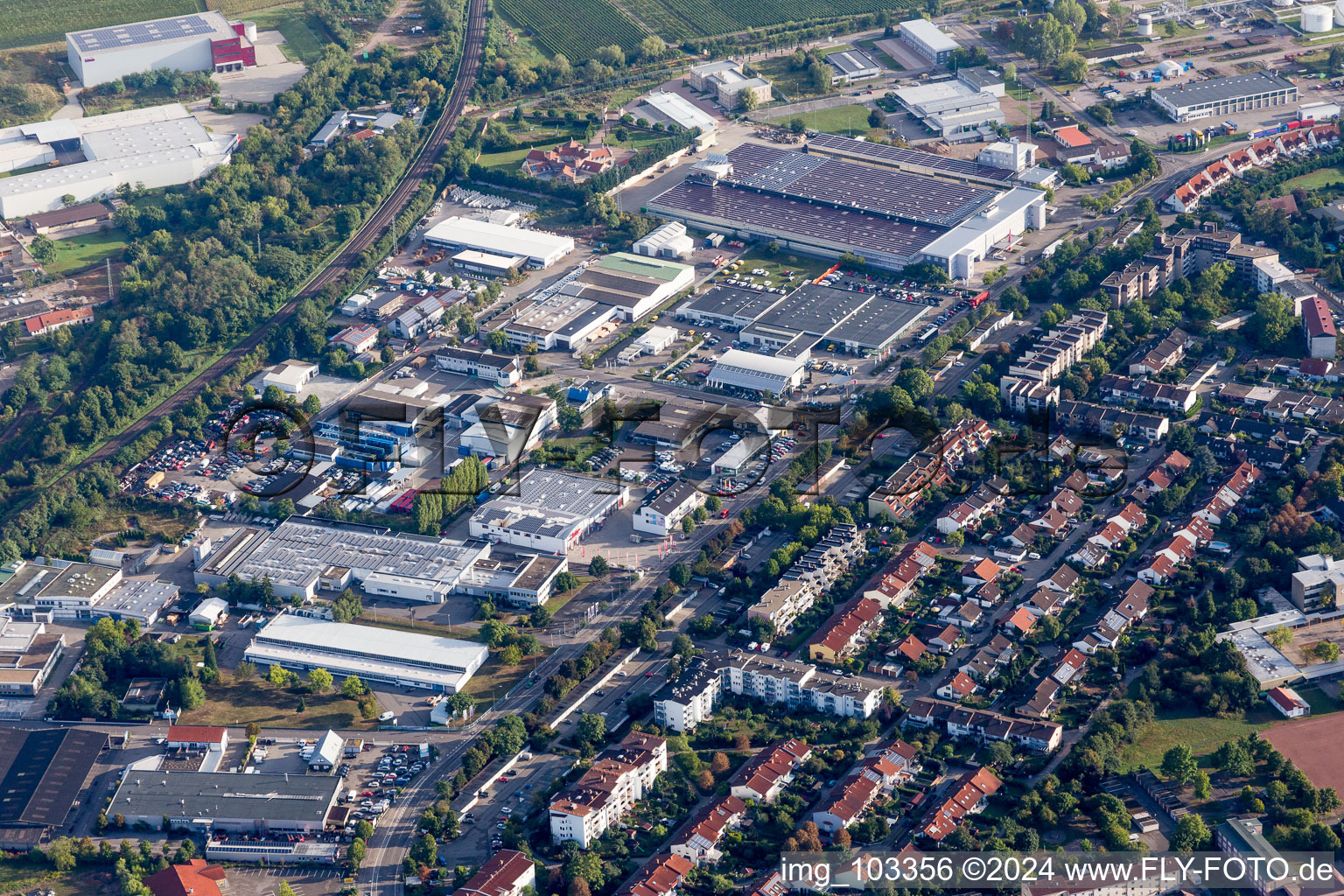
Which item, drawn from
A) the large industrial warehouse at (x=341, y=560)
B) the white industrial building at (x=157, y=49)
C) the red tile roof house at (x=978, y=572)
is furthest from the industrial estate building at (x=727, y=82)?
the red tile roof house at (x=978, y=572)

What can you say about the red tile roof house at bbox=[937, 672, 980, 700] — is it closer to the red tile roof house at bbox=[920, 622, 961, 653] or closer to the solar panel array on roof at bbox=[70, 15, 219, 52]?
the red tile roof house at bbox=[920, 622, 961, 653]

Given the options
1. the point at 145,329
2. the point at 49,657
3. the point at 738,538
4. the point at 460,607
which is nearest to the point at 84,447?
the point at 145,329

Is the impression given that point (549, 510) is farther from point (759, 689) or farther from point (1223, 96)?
point (1223, 96)

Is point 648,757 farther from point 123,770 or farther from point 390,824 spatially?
point 123,770

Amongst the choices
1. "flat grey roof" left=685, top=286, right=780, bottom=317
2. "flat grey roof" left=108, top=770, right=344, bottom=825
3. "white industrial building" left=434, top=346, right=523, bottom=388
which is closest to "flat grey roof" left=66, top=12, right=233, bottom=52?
"white industrial building" left=434, top=346, right=523, bottom=388

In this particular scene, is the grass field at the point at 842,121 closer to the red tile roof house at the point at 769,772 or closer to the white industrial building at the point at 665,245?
the white industrial building at the point at 665,245

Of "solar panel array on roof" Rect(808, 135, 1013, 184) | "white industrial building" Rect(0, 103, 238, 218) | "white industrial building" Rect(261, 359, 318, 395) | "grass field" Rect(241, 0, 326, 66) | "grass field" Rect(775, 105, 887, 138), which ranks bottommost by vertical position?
"white industrial building" Rect(261, 359, 318, 395)
